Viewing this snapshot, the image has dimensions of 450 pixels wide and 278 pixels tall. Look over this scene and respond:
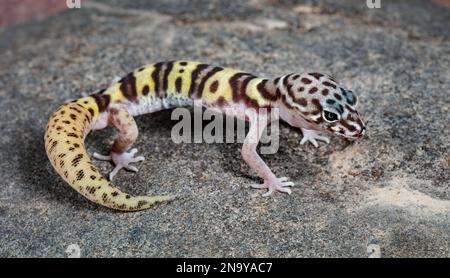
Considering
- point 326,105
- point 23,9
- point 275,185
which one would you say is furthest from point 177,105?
point 23,9

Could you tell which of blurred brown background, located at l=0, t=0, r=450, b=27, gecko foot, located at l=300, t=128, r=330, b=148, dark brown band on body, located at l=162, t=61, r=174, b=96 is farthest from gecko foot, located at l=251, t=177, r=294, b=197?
blurred brown background, located at l=0, t=0, r=450, b=27

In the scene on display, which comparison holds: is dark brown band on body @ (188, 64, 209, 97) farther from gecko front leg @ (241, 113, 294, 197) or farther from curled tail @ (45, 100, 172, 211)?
curled tail @ (45, 100, 172, 211)

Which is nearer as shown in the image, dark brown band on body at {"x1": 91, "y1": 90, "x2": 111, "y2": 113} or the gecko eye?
the gecko eye

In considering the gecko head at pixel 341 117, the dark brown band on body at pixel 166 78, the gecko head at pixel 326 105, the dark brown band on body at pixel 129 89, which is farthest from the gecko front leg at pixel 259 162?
the dark brown band on body at pixel 129 89

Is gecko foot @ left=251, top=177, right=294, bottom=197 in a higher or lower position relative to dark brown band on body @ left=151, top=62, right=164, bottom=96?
lower

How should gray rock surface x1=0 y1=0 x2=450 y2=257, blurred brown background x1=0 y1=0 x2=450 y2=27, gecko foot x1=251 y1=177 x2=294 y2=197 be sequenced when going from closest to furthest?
gray rock surface x1=0 y1=0 x2=450 y2=257 < gecko foot x1=251 y1=177 x2=294 y2=197 < blurred brown background x1=0 y1=0 x2=450 y2=27

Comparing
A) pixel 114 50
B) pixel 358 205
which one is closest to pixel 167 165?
pixel 358 205

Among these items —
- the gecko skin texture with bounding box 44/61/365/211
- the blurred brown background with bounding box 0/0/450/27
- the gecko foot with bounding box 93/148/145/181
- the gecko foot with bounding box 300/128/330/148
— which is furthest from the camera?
the blurred brown background with bounding box 0/0/450/27

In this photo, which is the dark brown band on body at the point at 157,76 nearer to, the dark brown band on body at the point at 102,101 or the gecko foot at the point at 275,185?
the dark brown band on body at the point at 102,101
